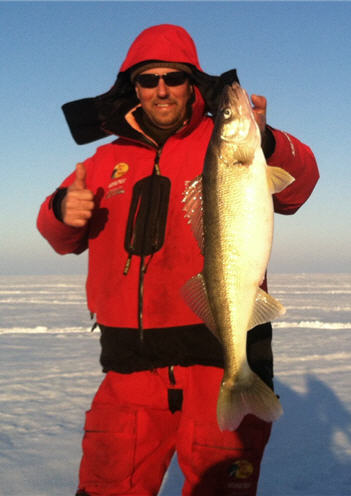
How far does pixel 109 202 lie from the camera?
3.19 m

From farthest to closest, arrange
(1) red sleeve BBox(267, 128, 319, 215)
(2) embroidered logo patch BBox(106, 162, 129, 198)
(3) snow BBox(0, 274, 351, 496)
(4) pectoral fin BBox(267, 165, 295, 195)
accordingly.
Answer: (3) snow BBox(0, 274, 351, 496) → (2) embroidered logo patch BBox(106, 162, 129, 198) → (1) red sleeve BBox(267, 128, 319, 215) → (4) pectoral fin BBox(267, 165, 295, 195)

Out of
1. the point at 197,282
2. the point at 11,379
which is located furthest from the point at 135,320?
the point at 11,379

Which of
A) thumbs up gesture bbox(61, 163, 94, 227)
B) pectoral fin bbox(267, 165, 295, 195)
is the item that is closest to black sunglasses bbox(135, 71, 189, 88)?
thumbs up gesture bbox(61, 163, 94, 227)

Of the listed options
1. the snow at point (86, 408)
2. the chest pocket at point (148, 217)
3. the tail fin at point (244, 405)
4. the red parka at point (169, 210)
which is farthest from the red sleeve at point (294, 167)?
the snow at point (86, 408)

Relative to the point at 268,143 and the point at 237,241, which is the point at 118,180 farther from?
the point at 237,241

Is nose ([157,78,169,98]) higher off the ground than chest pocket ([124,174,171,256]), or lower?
higher

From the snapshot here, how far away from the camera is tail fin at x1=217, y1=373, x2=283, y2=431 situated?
91.5 inches

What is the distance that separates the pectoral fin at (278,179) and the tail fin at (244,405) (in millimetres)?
912

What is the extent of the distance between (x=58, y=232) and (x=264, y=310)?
1373 mm

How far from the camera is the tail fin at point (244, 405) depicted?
91.5 inches

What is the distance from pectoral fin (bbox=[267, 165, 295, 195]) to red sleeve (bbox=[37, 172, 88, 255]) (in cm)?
130

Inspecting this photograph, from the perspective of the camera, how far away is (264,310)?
7.82ft

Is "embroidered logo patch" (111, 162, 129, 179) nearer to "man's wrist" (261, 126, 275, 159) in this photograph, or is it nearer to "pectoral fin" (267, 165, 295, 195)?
"man's wrist" (261, 126, 275, 159)

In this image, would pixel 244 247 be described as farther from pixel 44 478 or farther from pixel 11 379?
pixel 11 379
